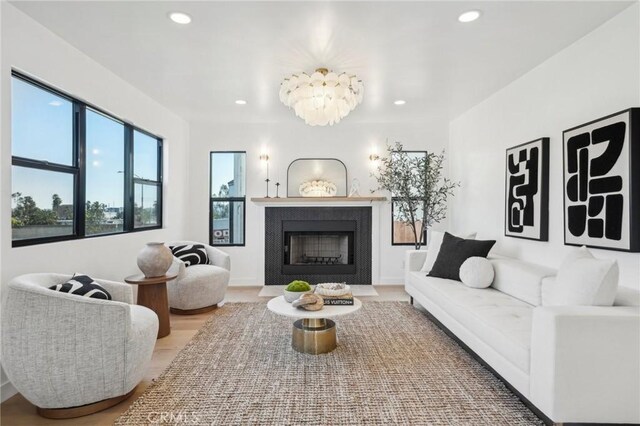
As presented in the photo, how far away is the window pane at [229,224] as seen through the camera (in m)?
5.50

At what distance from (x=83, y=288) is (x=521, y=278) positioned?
3.35 meters

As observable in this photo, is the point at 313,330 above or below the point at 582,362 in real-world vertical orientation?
below

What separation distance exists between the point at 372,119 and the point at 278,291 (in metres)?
2.97

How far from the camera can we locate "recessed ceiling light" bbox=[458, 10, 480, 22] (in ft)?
7.88

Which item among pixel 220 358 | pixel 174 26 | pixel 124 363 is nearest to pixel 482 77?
pixel 174 26

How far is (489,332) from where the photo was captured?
2.36m

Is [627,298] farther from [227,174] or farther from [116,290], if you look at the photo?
[227,174]

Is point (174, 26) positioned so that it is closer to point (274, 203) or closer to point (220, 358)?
point (220, 358)

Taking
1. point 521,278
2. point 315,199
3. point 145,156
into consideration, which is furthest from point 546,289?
point 145,156

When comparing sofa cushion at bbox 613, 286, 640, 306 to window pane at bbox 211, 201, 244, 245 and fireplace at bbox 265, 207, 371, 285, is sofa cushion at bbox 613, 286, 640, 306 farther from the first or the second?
window pane at bbox 211, 201, 244, 245

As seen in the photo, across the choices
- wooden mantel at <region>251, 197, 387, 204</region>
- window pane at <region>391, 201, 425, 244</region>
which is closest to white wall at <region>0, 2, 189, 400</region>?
wooden mantel at <region>251, 197, 387, 204</region>

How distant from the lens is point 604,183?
246 cm

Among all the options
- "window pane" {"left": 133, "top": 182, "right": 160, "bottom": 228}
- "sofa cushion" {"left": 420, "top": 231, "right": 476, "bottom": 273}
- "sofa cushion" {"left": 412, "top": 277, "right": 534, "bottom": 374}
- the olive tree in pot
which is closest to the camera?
"sofa cushion" {"left": 412, "top": 277, "right": 534, "bottom": 374}

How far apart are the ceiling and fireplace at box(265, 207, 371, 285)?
1976 millimetres
